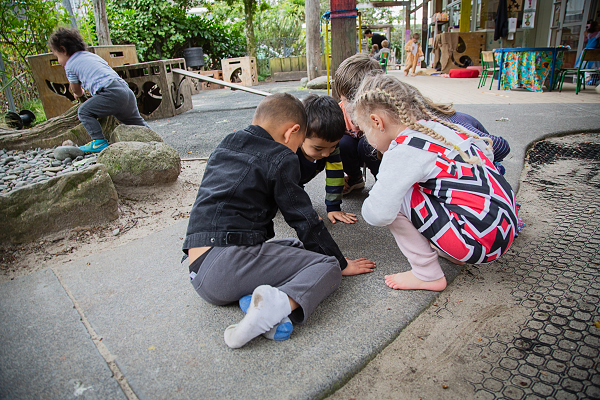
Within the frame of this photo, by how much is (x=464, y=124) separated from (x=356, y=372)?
1307 mm

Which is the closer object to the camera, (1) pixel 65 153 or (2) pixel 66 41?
(1) pixel 65 153

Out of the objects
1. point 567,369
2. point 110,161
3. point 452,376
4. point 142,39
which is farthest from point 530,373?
point 142,39

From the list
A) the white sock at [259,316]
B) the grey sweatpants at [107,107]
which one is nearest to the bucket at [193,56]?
the grey sweatpants at [107,107]

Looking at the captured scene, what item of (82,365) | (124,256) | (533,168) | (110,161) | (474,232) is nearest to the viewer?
(82,365)

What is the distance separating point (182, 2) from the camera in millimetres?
12906

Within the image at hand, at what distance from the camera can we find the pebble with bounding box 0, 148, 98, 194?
263 centimetres

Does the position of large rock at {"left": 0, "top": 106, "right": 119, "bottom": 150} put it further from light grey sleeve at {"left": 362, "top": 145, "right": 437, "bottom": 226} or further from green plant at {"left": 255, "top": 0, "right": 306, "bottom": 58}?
green plant at {"left": 255, "top": 0, "right": 306, "bottom": 58}

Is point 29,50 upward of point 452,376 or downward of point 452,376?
upward

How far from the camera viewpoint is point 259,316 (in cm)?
124

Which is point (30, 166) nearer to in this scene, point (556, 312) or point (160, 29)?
point (556, 312)

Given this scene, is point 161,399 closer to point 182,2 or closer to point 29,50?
point 29,50

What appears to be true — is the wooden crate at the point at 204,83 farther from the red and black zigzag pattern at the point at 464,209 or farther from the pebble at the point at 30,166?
the red and black zigzag pattern at the point at 464,209

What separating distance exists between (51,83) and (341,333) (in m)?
6.08

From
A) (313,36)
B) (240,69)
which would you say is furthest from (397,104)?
(240,69)
